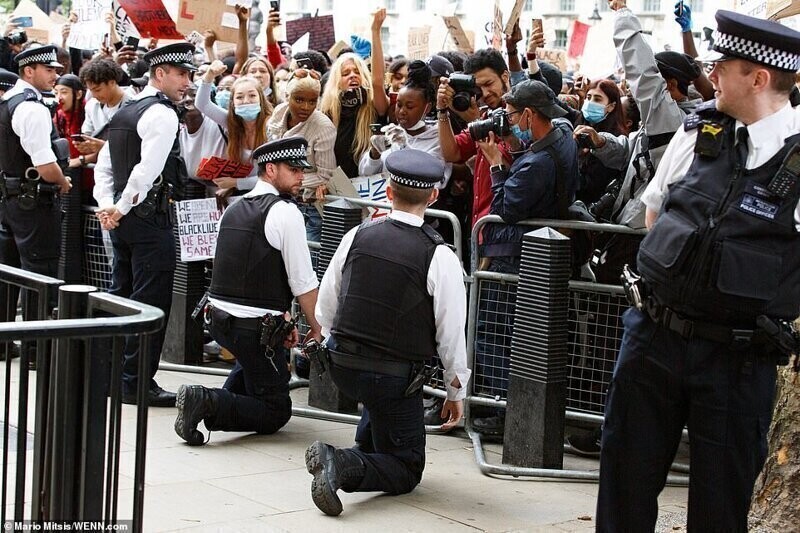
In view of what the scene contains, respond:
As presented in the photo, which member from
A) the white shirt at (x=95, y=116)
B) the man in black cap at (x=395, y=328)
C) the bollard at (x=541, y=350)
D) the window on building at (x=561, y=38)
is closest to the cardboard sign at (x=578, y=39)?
the white shirt at (x=95, y=116)

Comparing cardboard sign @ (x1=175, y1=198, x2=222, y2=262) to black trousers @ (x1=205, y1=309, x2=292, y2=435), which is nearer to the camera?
black trousers @ (x1=205, y1=309, x2=292, y2=435)

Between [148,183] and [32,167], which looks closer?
[148,183]

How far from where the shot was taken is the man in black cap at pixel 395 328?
18.4 feet

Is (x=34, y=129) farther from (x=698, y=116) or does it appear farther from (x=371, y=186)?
(x=698, y=116)

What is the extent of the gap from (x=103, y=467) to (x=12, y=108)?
5999mm

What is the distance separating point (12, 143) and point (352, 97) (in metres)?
2.62

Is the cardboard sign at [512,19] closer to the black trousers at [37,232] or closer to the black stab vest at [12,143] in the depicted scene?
the black stab vest at [12,143]

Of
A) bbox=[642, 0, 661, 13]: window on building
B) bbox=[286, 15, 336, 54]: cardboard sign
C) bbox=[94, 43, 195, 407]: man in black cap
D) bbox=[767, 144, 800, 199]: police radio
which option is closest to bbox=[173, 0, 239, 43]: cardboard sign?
bbox=[286, 15, 336, 54]: cardboard sign

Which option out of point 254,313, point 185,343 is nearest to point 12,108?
point 185,343

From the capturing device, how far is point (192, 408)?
6.47 m

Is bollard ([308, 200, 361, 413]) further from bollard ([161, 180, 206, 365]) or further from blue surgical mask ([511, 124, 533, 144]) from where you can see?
bollard ([161, 180, 206, 365])

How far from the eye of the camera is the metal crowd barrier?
119 inches

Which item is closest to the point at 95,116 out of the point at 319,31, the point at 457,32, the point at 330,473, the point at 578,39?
the point at 319,31

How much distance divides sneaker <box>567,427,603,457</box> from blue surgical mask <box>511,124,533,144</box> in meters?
1.84
